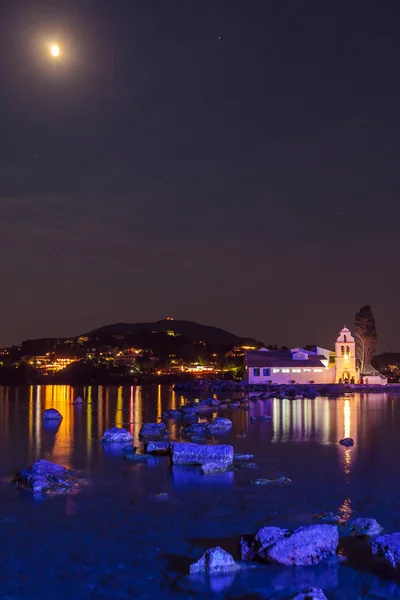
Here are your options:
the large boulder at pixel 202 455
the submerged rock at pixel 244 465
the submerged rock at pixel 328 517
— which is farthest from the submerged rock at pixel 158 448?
the submerged rock at pixel 328 517

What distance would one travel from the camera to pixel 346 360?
9100 centimetres

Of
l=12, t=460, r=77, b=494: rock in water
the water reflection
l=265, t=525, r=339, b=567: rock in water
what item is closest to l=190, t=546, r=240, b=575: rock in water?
→ l=265, t=525, r=339, b=567: rock in water

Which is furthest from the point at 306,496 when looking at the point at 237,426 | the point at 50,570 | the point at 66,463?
the point at 237,426

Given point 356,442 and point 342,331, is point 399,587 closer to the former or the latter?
point 356,442

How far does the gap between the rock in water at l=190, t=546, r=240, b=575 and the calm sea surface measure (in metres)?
0.27

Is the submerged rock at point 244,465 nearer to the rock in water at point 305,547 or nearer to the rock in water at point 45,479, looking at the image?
the rock in water at point 45,479

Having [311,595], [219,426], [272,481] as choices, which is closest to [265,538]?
[311,595]

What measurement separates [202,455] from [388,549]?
11.0 m

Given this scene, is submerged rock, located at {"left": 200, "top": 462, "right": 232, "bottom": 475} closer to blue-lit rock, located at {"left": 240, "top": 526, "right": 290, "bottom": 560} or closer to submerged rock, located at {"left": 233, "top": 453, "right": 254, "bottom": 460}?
submerged rock, located at {"left": 233, "top": 453, "right": 254, "bottom": 460}

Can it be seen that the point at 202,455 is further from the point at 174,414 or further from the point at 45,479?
the point at 174,414

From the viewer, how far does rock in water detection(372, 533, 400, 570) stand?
11617mm

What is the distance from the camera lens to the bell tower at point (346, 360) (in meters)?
90.2

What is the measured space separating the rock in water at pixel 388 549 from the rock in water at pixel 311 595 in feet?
7.31

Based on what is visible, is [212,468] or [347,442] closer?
[212,468]
